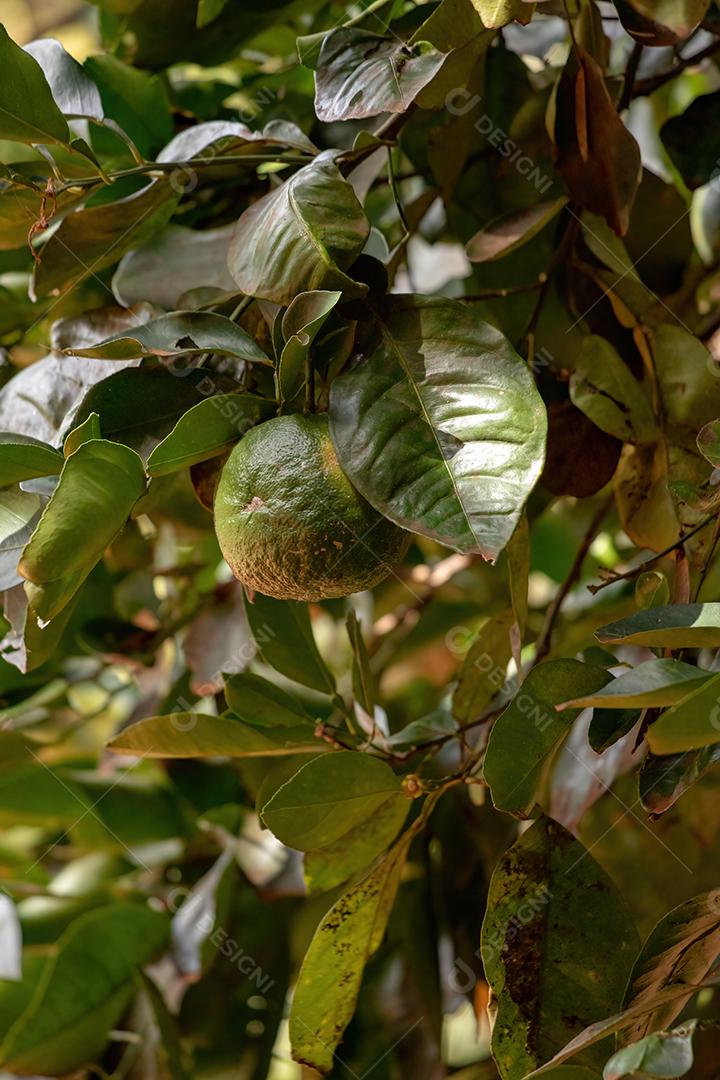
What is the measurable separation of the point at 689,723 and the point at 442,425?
0.43 ft

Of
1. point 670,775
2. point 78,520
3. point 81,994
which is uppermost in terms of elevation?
point 78,520

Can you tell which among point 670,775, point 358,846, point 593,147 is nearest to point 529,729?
point 670,775

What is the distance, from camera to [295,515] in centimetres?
39

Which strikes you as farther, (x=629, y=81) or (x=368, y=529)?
(x=629, y=81)

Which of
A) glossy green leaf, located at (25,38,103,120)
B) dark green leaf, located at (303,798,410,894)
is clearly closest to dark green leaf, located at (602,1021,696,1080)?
dark green leaf, located at (303,798,410,894)

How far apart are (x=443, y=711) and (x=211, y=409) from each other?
0.88 feet

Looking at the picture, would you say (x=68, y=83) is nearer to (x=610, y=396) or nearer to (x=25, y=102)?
(x=25, y=102)

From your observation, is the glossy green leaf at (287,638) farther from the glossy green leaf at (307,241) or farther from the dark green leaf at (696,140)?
the dark green leaf at (696,140)

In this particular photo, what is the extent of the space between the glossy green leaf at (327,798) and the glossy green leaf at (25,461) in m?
0.16

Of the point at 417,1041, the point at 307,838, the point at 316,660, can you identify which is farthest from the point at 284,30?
the point at 417,1041

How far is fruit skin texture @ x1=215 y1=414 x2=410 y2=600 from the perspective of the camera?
0.39m

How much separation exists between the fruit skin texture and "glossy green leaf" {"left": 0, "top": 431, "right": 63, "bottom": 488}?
2.4 inches

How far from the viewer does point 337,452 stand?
39cm

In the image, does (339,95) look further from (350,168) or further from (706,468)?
(706,468)
